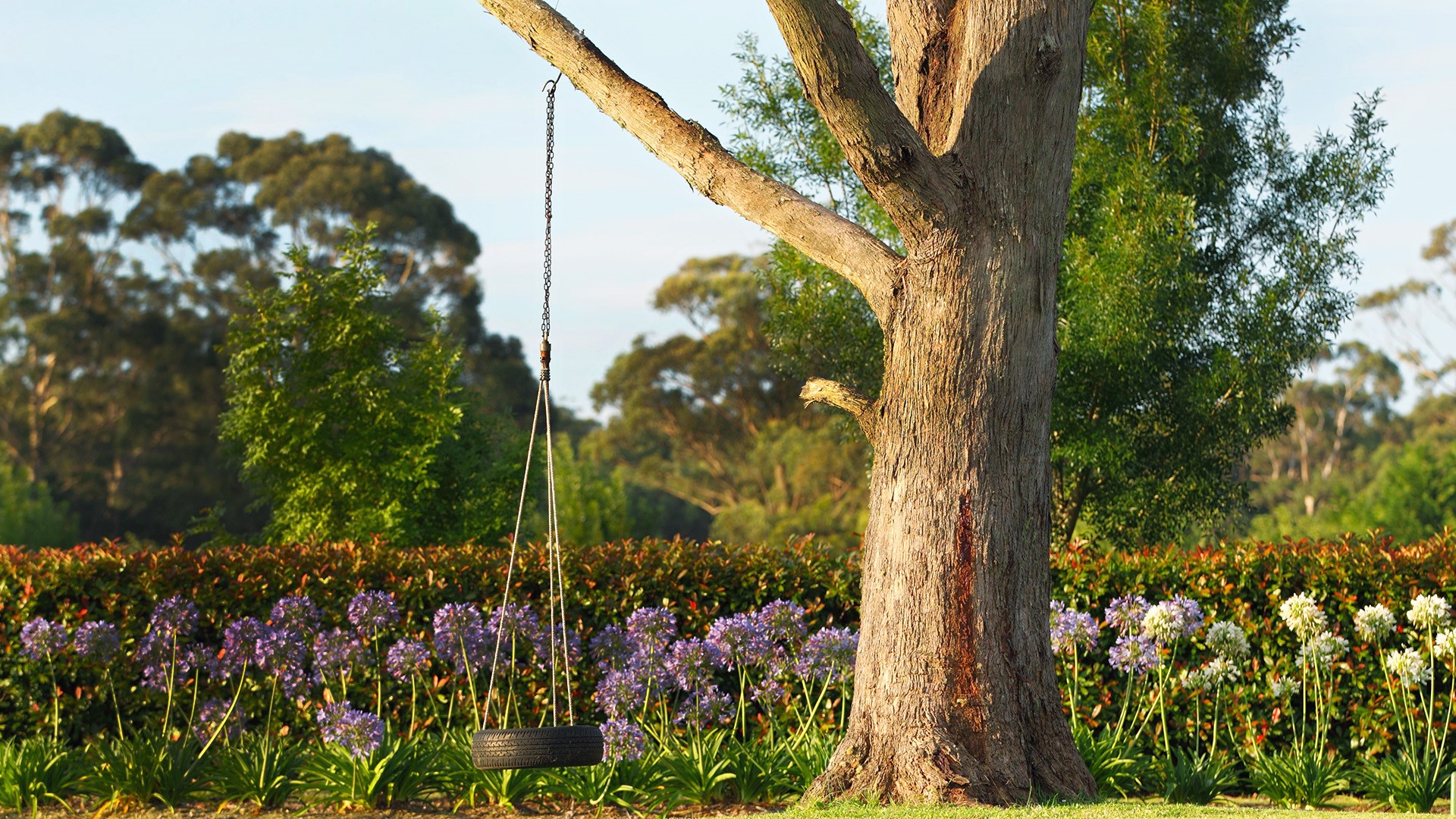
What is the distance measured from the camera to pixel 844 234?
208 inches

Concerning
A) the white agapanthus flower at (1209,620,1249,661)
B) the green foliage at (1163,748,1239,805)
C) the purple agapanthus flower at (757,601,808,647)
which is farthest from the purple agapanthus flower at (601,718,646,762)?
the white agapanthus flower at (1209,620,1249,661)

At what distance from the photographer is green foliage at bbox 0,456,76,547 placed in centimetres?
2372

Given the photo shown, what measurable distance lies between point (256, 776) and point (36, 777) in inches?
43.4

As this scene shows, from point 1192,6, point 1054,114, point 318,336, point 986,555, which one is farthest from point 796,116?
point 986,555

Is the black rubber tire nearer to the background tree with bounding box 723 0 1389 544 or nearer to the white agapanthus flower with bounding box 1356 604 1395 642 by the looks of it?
the white agapanthus flower with bounding box 1356 604 1395 642

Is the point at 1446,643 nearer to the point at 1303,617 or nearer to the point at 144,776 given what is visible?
the point at 1303,617

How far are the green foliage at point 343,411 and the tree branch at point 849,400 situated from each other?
240 inches

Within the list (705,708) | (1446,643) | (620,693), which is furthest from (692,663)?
(1446,643)

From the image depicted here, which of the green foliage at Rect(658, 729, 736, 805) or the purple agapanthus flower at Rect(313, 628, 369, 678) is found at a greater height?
the purple agapanthus flower at Rect(313, 628, 369, 678)

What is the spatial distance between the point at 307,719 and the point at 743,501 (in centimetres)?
2706

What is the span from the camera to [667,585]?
6680mm

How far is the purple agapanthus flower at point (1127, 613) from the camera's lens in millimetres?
6289

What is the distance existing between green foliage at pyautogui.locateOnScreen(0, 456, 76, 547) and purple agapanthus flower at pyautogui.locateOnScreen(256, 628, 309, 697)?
64.7 ft

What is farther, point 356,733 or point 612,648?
point 612,648
